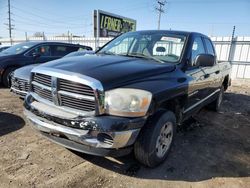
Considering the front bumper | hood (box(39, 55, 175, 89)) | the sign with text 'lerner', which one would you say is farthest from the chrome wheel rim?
the sign with text 'lerner'

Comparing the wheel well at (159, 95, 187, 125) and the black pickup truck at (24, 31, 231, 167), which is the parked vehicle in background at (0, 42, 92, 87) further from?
the wheel well at (159, 95, 187, 125)

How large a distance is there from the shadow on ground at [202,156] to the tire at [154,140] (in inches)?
8.0

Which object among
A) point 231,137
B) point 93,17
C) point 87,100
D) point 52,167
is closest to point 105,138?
point 87,100

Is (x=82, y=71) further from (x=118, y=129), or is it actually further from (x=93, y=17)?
(x=93, y=17)

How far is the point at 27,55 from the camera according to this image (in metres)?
7.61

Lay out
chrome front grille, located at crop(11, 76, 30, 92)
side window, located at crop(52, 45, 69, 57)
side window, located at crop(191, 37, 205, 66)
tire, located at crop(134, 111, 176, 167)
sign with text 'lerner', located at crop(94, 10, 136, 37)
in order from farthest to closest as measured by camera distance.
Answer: sign with text 'lerner', located at crop(94, 10, 136, 37) → side window, located at crop(52, 45, 69, 57) → chrome front grille, located at crop(11, 76, 30, 92) → side window, located at crop(191, 37, 205, 66) → tire, located at crop(134, 111, 176, 167)

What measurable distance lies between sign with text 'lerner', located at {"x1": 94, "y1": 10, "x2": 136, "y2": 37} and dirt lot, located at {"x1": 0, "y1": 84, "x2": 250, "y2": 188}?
52.1 ft

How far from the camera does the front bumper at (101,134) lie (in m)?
2.38

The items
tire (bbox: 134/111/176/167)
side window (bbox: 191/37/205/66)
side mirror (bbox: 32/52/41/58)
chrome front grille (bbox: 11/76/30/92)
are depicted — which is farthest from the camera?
side mirror (bbox: 32/52/41/58)

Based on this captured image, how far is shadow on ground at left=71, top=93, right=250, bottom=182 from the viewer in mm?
3020

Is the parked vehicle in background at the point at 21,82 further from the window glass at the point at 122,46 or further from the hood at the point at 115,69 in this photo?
the hood at the point at 115,69

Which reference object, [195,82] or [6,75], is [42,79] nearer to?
[195,82]

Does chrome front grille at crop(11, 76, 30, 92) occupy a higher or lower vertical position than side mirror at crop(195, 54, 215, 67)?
lower

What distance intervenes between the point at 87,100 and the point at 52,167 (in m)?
1.14
